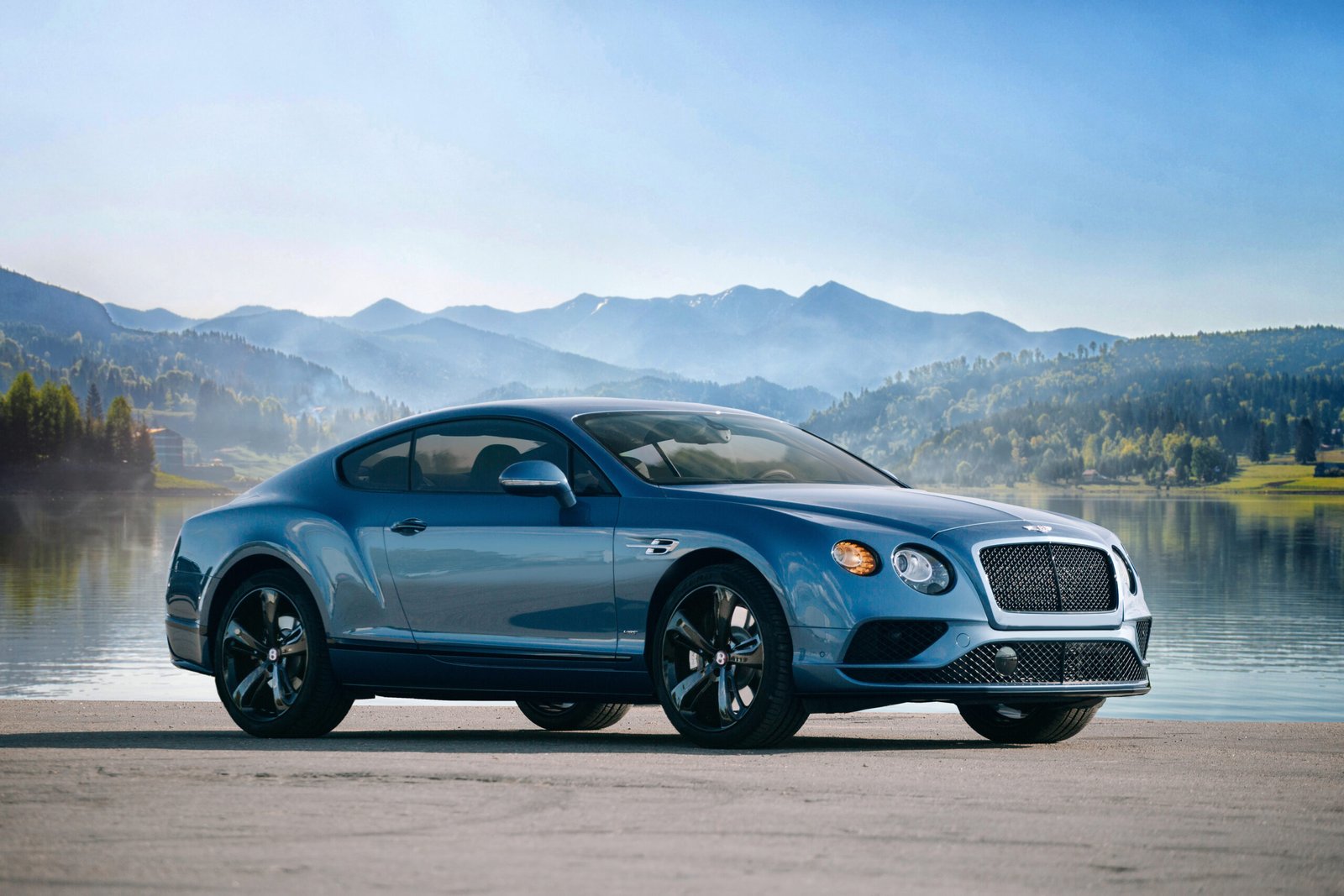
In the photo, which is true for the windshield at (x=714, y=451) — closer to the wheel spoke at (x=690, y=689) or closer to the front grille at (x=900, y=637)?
the wheel spoke at (x=690, y=689)

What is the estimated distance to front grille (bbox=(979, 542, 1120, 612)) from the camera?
25.3 ft

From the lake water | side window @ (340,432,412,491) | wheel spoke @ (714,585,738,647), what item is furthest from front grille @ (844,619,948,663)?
the lake water

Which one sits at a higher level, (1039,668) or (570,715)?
(1039,668)

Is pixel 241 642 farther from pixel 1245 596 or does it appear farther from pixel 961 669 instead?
pixel 1245 596

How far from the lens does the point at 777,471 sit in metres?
8.67

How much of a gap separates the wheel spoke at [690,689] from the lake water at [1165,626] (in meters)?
13.7

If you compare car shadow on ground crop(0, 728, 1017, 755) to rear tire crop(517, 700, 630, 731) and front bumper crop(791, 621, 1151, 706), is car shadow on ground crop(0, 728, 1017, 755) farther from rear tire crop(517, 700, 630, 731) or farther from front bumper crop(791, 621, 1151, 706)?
front bumper crop(791, 621, 1151, 706)

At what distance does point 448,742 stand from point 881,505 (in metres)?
2.56

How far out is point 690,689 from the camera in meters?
7.75

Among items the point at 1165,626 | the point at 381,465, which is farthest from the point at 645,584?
the point at 1165,626

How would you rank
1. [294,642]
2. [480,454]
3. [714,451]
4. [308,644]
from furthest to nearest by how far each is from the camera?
[294,642], [308,644], [480,454], [714,451]

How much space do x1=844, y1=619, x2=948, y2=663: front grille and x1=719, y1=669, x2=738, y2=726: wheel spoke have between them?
2.08 ft

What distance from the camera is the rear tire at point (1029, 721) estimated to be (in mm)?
9039

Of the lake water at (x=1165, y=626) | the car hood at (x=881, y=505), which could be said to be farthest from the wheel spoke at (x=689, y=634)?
the lake water at (x=1165, y=626)
